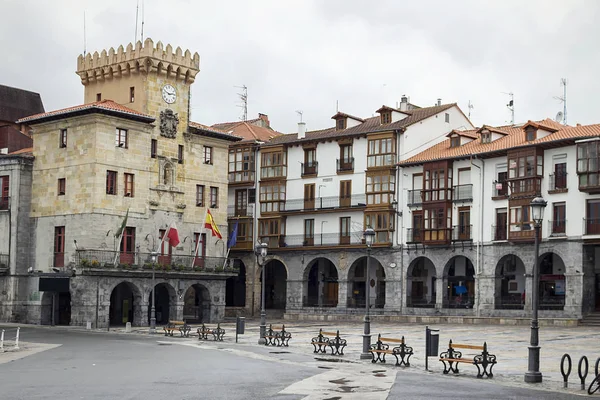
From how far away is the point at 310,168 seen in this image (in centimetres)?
7325

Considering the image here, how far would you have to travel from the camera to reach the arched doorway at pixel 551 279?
60.0m

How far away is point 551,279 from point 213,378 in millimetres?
40124

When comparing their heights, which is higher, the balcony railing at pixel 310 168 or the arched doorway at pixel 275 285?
the balcony railing at pixel 310 168

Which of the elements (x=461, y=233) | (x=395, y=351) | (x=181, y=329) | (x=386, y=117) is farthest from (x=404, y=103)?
(x=395, y=351)

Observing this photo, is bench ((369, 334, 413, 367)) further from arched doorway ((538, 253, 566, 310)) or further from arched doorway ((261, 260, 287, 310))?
arched doorway ((261, 260, 287, 310))

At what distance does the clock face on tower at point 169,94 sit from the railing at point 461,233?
70.9 ft

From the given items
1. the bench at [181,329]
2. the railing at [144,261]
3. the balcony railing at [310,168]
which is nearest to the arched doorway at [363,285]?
the balcony railing at [310,168]

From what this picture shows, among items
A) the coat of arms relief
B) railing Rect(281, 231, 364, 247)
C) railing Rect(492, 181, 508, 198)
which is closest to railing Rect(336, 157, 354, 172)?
railing Rect(281, 231, 364, 247)

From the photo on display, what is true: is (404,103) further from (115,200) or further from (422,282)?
(115,200)

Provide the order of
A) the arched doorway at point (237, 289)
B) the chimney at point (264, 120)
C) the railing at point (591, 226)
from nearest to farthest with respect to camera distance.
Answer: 1. the railing at point (591, 226)
2. the arched doorway at point (237, 289)
3. the chimney at point (264, 120)

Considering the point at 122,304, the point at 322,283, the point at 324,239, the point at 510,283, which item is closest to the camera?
the point at 122,304

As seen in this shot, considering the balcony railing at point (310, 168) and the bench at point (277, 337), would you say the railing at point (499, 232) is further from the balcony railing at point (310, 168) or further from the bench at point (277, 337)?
the bench at point (277, 337)

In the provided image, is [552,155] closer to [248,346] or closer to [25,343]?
[248,346]

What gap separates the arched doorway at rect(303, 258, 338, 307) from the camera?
7375cm
